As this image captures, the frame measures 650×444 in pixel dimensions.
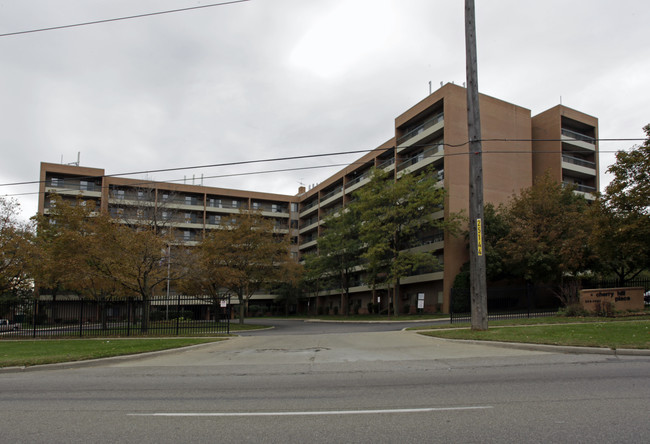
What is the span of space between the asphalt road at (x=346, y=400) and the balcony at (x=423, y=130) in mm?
33755

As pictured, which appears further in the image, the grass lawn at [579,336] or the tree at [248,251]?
the tree at [248,251]

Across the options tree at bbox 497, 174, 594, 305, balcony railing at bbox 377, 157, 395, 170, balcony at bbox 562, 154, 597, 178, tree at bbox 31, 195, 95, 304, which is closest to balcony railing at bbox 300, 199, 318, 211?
balcony railing at bbox 377, 157, 395, 170

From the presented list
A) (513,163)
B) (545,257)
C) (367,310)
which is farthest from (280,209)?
(545,257)

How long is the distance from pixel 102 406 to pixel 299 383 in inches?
133

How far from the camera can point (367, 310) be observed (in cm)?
5700

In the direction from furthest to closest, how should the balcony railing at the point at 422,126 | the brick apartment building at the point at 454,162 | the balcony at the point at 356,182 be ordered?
the balcony at the point at 356,182, the balcony railing at the point at 422,126, the brick apartment building at the point at 454,162

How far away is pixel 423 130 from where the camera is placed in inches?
1805

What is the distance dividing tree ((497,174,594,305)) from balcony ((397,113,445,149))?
34.9ft

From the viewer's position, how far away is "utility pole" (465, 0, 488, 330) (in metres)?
16.1

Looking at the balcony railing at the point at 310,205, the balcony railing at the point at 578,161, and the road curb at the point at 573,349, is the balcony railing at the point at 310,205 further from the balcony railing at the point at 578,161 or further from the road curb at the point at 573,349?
the road curb at the point at 573,349

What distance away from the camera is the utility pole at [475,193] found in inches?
634

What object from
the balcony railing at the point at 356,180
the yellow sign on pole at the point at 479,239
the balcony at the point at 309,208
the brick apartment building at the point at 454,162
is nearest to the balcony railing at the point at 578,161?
the brick apartment building at the point at 454,162

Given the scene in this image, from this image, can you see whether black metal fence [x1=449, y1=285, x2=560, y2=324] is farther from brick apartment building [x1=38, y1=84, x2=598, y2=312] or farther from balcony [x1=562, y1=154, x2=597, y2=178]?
balcony [x1=562, y1=154, x2=597, y2=178]

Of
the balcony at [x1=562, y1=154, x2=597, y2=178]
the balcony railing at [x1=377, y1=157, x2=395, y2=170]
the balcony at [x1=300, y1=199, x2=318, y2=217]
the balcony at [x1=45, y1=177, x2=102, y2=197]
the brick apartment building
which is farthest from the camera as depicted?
the balcony at [x1=300, y1=199, x2=318, y2=217]
